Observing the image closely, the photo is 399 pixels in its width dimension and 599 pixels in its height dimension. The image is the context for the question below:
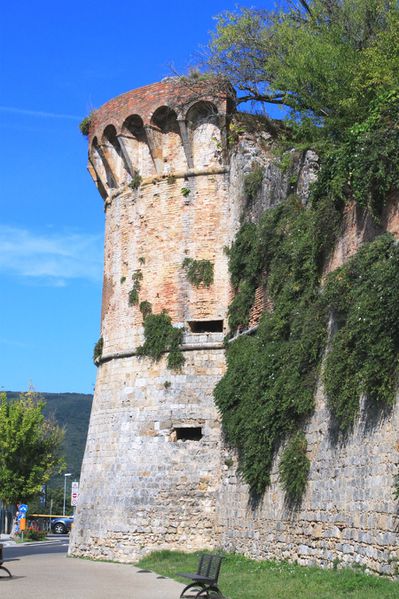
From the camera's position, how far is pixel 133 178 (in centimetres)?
2339

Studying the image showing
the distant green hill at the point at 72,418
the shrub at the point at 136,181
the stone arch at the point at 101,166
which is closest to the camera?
the shrub at the point at 136,181

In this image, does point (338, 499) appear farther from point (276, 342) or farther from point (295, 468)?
point (276, 342)

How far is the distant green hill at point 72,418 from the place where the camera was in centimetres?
11712

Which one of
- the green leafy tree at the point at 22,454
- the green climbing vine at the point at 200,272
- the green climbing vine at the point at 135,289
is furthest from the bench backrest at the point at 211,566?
the green leafy tree at the point at 22,454

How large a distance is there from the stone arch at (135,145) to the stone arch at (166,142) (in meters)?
0.41

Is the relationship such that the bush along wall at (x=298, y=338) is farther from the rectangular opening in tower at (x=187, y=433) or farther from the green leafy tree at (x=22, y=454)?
the green leafy tree at (x=22, y=454)

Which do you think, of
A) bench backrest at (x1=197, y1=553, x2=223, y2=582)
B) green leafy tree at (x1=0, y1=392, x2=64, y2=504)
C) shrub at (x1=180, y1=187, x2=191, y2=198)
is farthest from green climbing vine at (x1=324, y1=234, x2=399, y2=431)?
green leafy tree at (x1=0, y1=392, x2=64, y2=504)

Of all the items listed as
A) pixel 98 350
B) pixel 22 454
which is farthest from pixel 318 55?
pixel 22 454

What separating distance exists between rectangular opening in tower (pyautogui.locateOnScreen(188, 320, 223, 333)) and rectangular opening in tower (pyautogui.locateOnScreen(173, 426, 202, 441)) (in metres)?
2.42

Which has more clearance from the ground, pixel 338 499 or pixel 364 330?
pixel 364 330

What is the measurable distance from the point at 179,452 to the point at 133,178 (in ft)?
24.5

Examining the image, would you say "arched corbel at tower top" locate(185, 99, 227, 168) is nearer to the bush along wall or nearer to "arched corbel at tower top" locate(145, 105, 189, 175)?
"arched corbel at tower top" locate(145, 105, 189, 175)

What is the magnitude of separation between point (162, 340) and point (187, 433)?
93.5 inches

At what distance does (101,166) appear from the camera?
974 inches
